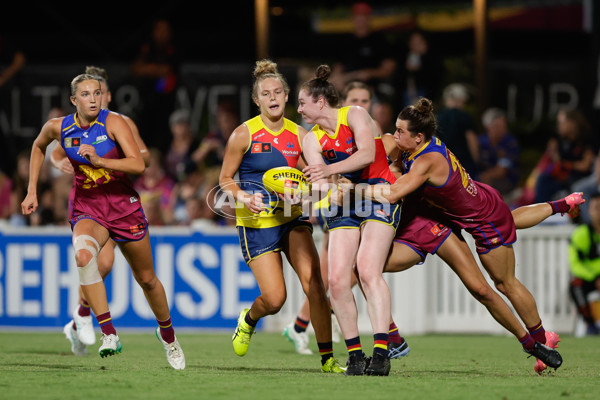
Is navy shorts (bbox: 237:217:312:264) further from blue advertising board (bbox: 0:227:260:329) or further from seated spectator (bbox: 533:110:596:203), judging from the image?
seated spectator (bbox: 533:110:596:203)

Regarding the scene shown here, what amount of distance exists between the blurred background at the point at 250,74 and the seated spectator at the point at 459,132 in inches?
1.1

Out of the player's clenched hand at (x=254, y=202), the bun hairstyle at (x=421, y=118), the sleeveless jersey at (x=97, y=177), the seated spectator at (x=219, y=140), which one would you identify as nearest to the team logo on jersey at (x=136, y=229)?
the sleeveless jersey at (x=97, y=177)

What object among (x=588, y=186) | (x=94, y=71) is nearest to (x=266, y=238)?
(x=94, y=71)

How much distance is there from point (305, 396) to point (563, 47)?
1163cm

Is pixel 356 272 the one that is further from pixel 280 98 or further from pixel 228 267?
pixel 228 267

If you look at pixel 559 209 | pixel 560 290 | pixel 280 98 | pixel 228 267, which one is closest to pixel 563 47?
pixel 560 290

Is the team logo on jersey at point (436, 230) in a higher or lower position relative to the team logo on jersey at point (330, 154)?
lower

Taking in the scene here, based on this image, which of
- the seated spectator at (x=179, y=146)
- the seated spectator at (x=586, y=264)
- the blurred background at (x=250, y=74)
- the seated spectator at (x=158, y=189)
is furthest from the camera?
the seated spectator at (x=179, y=146)

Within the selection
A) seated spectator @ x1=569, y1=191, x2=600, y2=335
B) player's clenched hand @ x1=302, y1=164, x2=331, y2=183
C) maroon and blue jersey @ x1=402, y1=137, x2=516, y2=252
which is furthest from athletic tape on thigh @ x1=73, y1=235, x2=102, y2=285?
seated spectator @ x1=569, y1=191, x2=600, y2=335

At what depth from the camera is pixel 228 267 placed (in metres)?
12.3

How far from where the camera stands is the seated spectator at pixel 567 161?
12.9 m

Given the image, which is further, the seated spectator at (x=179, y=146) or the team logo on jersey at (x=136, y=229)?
the seated spectator at (x=179, y=146)

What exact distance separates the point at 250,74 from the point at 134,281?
15.1ft

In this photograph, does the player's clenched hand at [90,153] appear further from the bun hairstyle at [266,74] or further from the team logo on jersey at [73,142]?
the bun hairstyle at [266,74]
